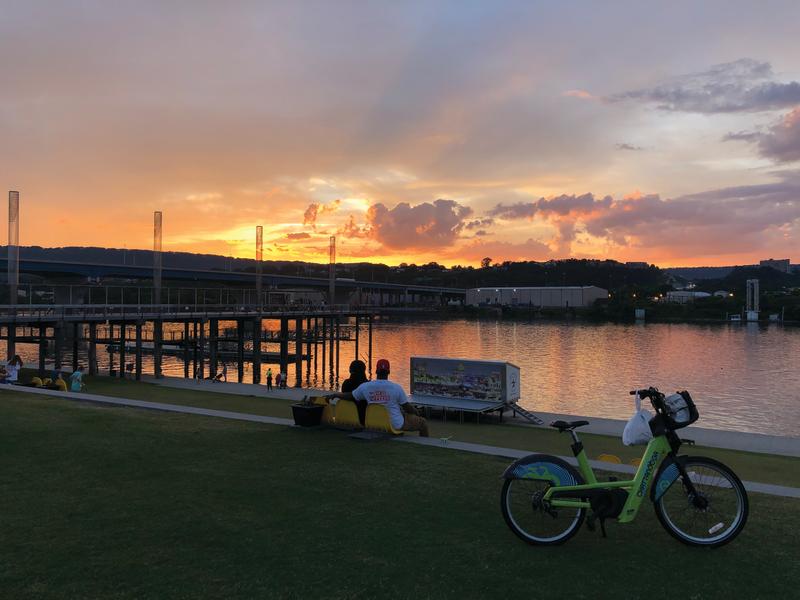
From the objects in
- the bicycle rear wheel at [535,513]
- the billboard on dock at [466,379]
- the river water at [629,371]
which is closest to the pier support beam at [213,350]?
the river water at [629,371]

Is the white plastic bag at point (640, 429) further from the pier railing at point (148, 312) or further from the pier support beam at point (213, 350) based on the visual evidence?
the pier support beam at point (213, 350)

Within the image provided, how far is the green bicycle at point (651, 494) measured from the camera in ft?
19.5

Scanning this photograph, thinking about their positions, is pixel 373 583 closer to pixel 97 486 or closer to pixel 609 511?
pixel 609 511

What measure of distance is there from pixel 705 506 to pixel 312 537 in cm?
412

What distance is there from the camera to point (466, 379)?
26.9 metres

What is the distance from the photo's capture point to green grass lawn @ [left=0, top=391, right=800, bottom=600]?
16.7 ft

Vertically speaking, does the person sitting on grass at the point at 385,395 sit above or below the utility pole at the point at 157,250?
below

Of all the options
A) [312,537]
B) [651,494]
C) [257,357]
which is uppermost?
[651,494]

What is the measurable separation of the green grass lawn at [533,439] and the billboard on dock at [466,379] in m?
4.63

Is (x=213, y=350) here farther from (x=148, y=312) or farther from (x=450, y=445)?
(x=450, y=445)

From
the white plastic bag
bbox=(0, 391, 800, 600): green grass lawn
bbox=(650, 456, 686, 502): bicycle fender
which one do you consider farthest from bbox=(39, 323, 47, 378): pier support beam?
bbox=(650, 456, 686, 502): bicycle fender

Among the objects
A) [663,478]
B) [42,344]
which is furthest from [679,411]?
[42,344]

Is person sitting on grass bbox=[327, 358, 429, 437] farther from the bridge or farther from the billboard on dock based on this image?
the bridge

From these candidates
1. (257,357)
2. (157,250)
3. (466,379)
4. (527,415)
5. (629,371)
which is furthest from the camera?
(629,371)
